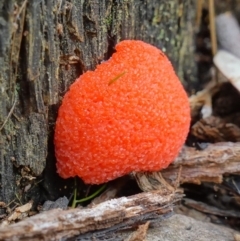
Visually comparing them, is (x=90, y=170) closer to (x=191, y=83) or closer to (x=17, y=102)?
(x=17, y=102)

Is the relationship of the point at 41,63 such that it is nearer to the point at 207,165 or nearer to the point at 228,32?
the point at 207,165

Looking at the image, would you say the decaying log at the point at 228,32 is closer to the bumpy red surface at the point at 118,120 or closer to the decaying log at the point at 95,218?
the bumpy red surface at the point at 118,120

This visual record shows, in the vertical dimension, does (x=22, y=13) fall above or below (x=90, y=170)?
above

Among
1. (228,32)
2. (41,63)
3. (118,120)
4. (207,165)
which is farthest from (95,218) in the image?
(228,32)

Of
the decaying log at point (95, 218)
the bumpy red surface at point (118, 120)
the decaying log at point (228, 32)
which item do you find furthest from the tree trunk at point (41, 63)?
the decaying log at point (228, 32)

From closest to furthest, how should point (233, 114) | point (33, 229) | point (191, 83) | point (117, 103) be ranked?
point (33, 229) → point (117, 103) → point (233, 114) → point (191, 83)

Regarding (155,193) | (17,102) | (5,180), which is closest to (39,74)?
(17,102)
